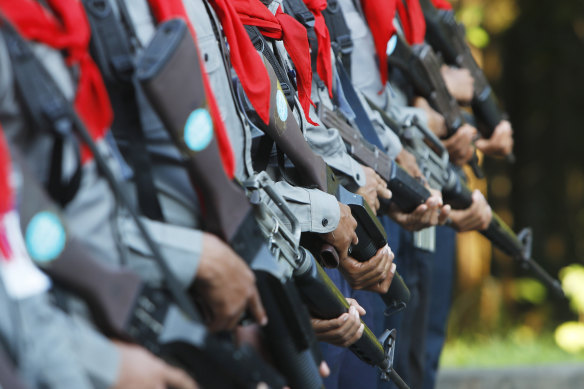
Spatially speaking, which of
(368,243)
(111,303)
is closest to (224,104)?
(111,303)

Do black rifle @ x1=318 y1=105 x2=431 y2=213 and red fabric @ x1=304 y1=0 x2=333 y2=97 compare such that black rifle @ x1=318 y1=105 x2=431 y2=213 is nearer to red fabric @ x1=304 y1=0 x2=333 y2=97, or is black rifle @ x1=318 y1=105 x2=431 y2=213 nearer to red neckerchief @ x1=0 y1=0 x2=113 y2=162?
red fabric @ x1=304 y1=0 x2=333 y2=97

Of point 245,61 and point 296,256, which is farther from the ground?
point 245,61

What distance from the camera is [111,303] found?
1268mm

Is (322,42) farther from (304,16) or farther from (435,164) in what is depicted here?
(435,164)

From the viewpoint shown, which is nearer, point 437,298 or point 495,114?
point 437,298

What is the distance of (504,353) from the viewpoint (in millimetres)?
3990

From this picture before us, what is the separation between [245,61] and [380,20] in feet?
3.46

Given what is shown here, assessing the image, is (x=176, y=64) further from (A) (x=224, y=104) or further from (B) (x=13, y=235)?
(B) (x=13, y=235)

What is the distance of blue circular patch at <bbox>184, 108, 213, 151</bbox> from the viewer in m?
1.43

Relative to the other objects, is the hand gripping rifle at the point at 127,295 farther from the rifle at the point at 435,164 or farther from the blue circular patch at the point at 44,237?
the rifle at the point at 435,164

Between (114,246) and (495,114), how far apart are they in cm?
248

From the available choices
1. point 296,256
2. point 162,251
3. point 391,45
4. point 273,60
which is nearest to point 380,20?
point 391,45

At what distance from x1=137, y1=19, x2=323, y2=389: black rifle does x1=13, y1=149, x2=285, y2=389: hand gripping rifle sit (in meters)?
0.14

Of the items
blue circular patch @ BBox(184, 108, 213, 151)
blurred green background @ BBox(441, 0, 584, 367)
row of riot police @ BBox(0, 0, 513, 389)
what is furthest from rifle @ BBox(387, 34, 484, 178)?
blurred green background @ BBox(441, 0, 584, 367)
